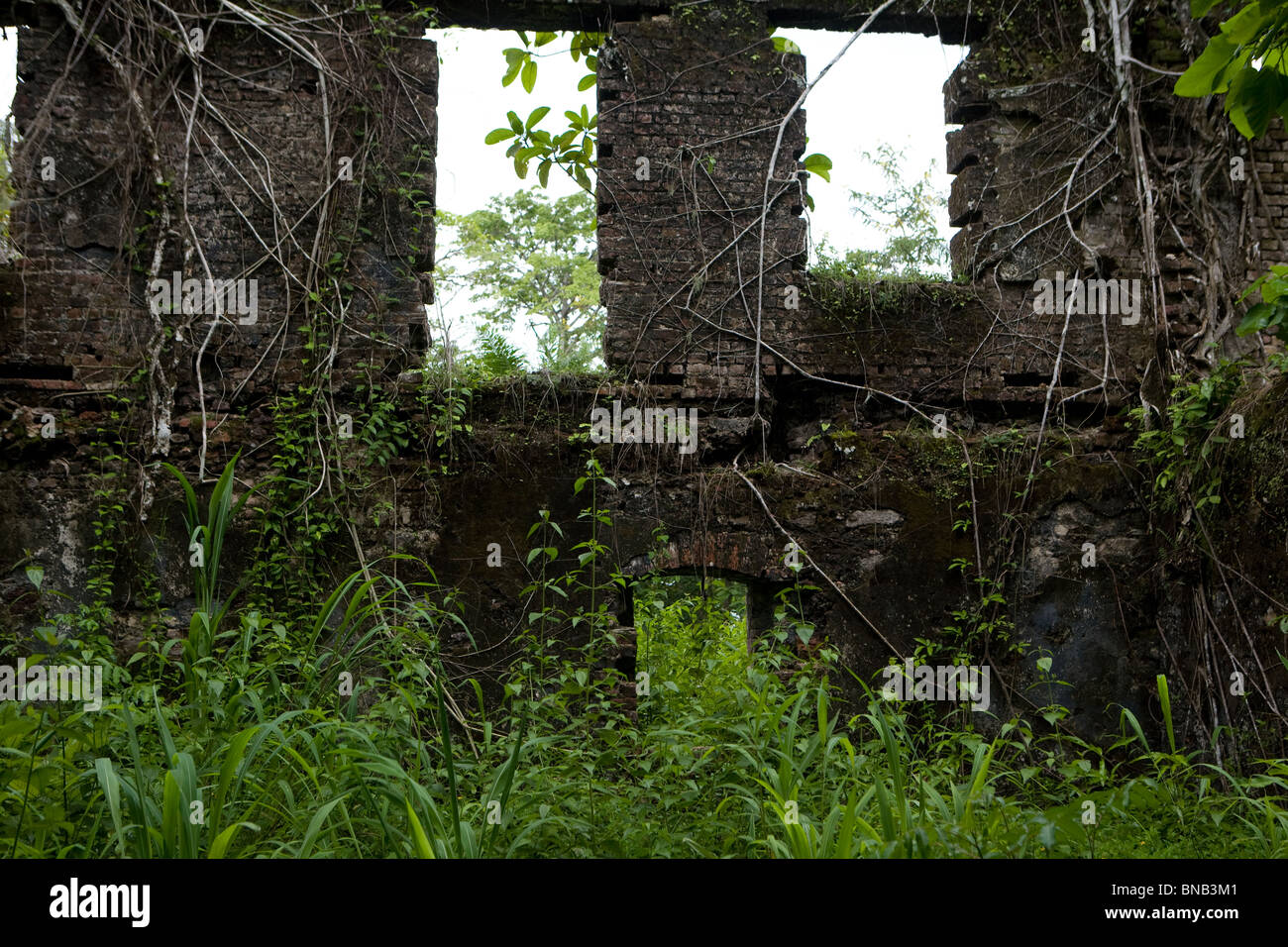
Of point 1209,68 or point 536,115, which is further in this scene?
point 536,115

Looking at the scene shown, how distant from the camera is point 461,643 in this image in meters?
5.65

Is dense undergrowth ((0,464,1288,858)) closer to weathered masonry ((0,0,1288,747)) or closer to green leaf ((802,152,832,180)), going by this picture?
weathered masonry ((0,0,1288,747))

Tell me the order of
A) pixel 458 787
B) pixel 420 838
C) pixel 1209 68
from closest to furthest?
pixel 420 838
pixel 1209 68
pixel 458 787

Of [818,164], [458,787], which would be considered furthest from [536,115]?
[458,787]

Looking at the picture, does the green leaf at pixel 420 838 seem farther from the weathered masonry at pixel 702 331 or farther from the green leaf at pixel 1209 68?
the weathered masonry at pixel 702 331

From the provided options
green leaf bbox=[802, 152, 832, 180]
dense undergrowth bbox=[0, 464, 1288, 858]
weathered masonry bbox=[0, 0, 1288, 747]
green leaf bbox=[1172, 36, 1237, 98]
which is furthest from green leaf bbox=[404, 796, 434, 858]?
green leaf bbox=[802, 152, 832, 180]

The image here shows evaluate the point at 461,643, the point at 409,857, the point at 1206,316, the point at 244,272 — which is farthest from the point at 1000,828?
the point at 244,272

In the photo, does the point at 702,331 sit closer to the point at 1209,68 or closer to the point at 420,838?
the point at 1209,68

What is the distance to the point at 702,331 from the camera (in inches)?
243

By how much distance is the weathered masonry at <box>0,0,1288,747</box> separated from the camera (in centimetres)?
564

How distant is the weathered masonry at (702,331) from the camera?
564 centimetres

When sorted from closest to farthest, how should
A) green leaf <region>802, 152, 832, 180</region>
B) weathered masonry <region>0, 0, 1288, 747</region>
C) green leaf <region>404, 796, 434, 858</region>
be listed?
green leaf <region>404, 796, 434, 858</region>
weathered masonry <region>0, 0, 1288, 747</region>
green leaf <region>802, 152, 832, 180</region>

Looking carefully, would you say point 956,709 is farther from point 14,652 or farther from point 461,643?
point 14,652

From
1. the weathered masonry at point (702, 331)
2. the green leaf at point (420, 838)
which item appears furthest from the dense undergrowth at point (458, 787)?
the weathered masonry at point (702, 331)
